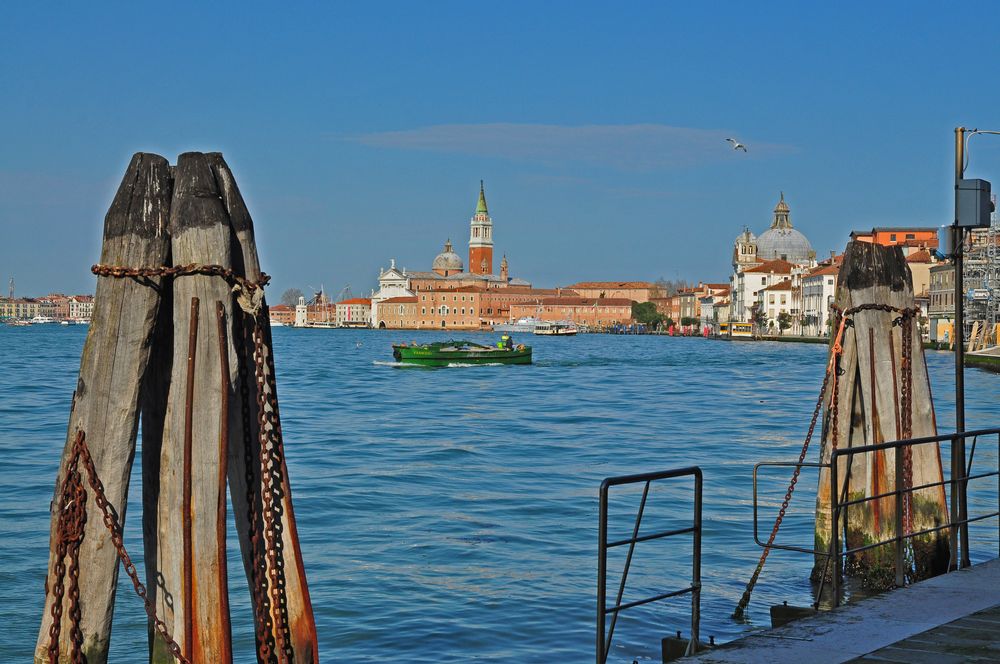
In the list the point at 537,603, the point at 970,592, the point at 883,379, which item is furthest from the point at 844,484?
the point at 537,603

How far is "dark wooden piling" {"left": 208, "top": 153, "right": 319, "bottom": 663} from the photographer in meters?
4.38

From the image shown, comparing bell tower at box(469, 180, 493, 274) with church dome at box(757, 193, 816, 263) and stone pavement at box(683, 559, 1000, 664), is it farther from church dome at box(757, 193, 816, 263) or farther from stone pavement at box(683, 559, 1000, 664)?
stone pavement at box(683, 559, 1000, 664)

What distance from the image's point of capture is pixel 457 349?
5969cm

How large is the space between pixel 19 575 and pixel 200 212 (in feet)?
20.7

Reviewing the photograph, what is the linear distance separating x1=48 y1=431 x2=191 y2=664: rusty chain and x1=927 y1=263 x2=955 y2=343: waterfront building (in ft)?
216

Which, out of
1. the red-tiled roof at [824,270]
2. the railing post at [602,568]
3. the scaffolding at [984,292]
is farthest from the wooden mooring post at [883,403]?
the red-tiled roof at [824,270]

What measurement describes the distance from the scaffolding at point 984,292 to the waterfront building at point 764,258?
75892mm

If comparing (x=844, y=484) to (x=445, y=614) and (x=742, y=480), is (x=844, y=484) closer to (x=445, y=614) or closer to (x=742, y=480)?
(x=445, y=614)

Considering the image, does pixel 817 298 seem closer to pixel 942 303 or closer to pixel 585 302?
pixel 942 303

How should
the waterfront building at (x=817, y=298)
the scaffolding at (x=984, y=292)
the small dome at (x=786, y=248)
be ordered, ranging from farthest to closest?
the small dome at (x=786, y=248)
the waterfront building at (x=817, y=298)
the scaffolding at (x=984, y=292)

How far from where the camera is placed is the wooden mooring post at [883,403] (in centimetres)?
713

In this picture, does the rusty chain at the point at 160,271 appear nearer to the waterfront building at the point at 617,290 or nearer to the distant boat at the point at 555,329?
the distant boat at the point at 555,329

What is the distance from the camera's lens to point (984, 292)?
61.0m

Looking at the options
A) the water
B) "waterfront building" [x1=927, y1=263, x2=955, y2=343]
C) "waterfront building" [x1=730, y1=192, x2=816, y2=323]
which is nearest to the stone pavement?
the water
